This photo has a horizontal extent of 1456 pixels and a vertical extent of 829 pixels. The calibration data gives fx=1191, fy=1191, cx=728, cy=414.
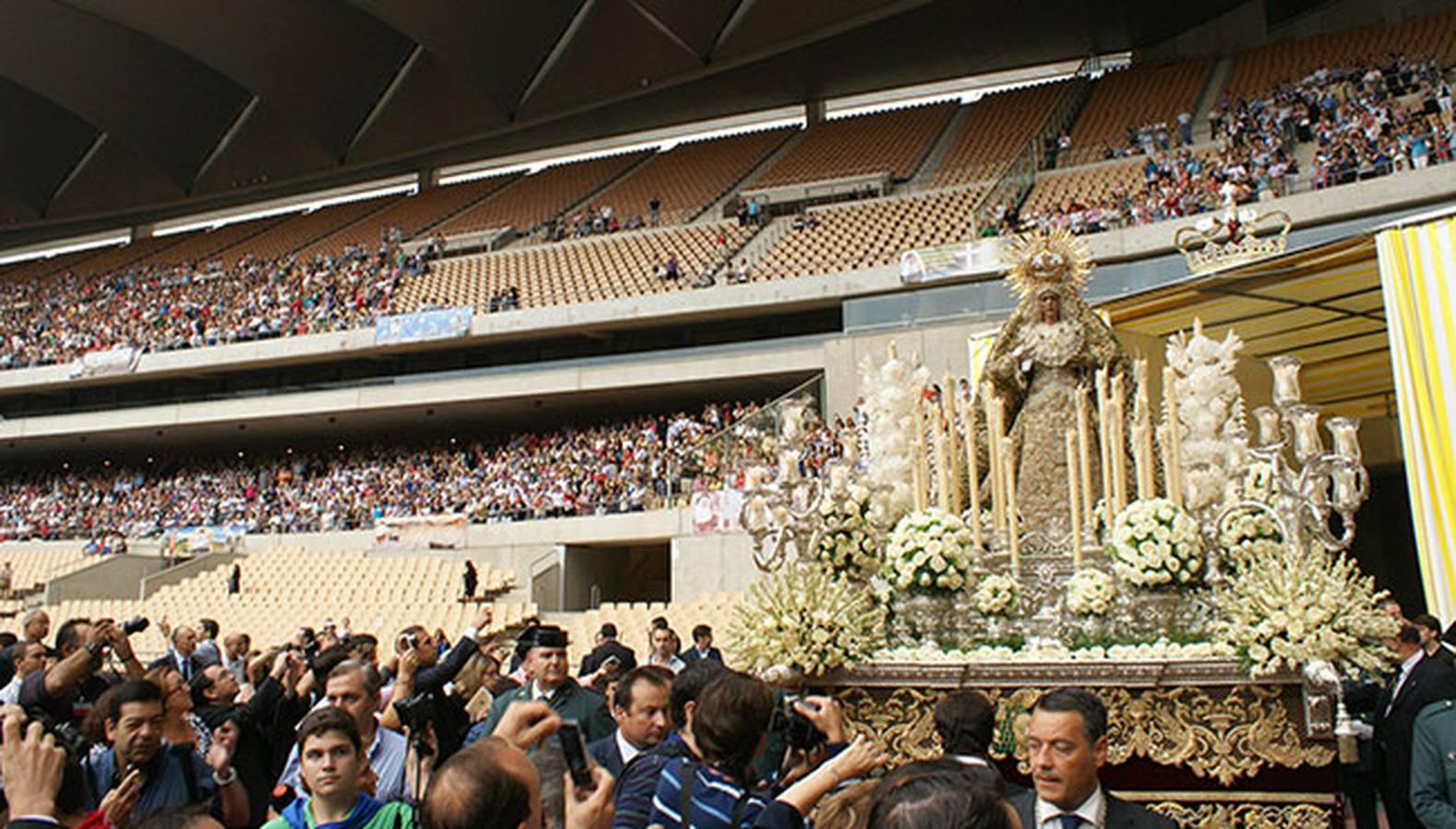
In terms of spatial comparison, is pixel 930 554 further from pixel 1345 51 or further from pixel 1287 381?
pixel 1345 51

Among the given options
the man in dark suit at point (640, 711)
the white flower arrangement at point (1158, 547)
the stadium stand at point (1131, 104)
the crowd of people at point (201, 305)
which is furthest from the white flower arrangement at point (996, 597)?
the crowd of people at point (201, 305)

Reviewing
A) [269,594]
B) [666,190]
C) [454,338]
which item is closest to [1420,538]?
[269,594]

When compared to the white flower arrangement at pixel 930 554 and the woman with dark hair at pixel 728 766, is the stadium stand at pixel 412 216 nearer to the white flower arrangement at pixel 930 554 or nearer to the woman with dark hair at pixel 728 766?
the white flower arrangement at pixel 930 554

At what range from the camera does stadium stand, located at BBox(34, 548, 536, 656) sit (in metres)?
21.0

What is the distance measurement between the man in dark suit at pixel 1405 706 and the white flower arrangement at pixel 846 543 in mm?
2790

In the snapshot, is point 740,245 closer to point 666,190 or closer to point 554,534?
point 666,190

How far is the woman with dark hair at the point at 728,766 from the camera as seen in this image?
2.80 metres

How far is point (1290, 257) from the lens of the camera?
35.9ft

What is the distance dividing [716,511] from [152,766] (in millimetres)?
18123

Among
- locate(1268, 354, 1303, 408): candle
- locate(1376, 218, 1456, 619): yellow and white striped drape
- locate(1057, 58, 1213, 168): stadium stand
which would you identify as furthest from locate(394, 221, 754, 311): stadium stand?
locate(1268, 354, 1303, 408): candle

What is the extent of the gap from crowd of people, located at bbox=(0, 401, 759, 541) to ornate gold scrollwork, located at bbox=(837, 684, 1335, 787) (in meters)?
19.0

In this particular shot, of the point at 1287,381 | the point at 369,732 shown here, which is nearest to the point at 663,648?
the point at 369,732

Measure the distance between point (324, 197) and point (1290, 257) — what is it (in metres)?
42.1

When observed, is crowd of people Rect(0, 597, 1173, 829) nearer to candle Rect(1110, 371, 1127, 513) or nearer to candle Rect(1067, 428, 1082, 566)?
candle Rect(1067, 428, 1082, 566)
